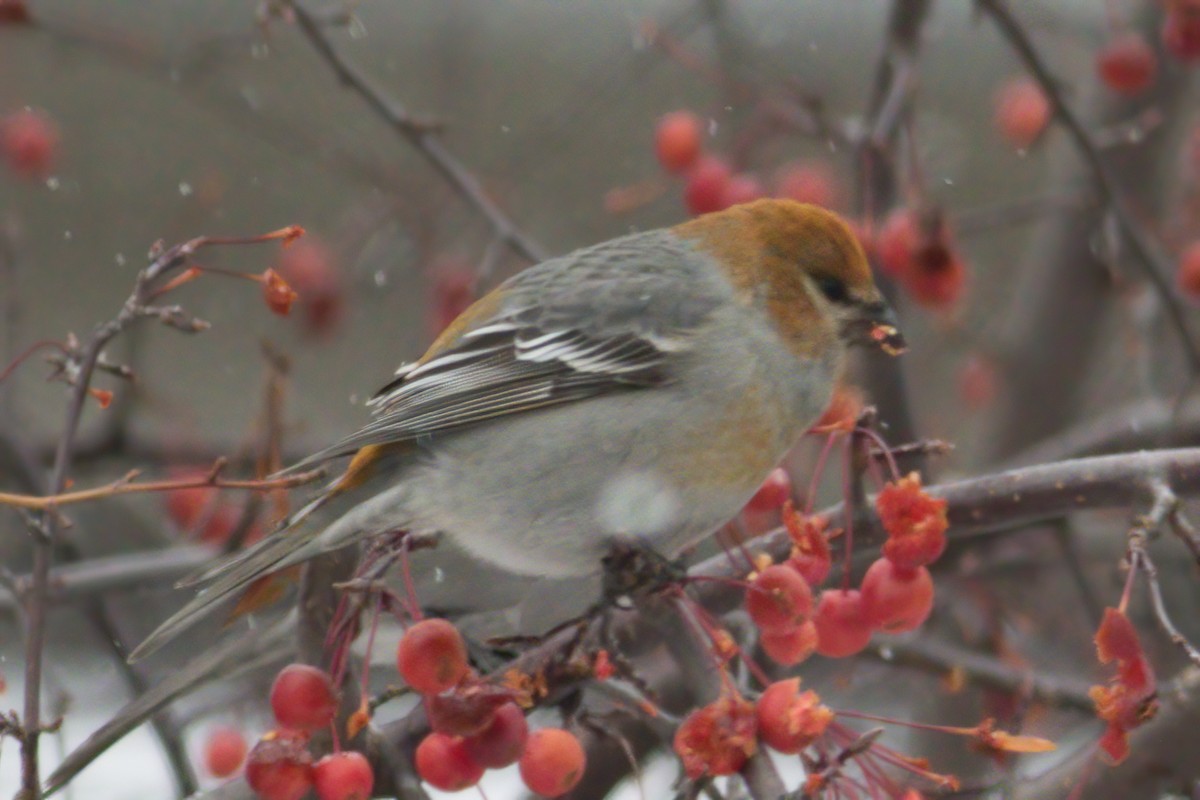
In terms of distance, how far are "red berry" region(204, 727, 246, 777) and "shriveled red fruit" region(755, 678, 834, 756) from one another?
137 cm

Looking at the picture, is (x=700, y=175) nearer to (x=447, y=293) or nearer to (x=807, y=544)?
(x=447, y=293)

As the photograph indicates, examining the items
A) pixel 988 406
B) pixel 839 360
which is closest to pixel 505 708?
pixel 839 360

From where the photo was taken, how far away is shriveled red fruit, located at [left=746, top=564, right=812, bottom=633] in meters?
1.62

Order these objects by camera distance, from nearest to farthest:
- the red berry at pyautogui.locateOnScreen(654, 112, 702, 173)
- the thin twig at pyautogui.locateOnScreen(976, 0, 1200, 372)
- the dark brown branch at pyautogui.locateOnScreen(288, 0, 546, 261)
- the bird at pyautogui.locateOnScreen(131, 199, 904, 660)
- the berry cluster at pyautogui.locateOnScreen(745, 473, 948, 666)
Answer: the berry cluster at pyautogui.locateOnScreen(745, 473, 948, 666)
the bird at pyautogui.locateOnScreen(131, 199, 904, 660)
the dark brown branch at pyautogui.locateOnScreen(288, 0, 546, 261)
the thin twig at pyautogui.locateOnScreen(976, 0, 1200, 372)
the red berry at pyautogui.locateOnScreen(654, 112, 702, 173)

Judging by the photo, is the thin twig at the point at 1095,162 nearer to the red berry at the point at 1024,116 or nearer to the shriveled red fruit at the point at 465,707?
the red berry at the point at 1024,116

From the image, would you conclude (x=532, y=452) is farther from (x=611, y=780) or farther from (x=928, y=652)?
(x=928, y=652)

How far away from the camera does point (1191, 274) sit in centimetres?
294

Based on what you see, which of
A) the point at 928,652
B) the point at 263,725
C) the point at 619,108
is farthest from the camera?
the point at 619,108

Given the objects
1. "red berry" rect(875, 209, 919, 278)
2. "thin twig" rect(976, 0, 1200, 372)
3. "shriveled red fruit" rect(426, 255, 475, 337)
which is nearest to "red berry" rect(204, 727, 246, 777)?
"shriveled red fruit" rect(426, 255, 475, 337)

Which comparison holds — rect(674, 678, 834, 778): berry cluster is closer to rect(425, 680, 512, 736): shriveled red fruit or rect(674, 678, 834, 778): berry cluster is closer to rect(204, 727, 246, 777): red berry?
rect(425, 680, 512, 736): shriveled red fruit

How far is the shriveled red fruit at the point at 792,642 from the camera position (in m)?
1.67

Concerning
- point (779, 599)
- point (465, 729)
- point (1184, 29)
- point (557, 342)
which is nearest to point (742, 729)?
point (779, 599)

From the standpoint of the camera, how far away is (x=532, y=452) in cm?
206

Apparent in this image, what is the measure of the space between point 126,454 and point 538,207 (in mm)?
2204
